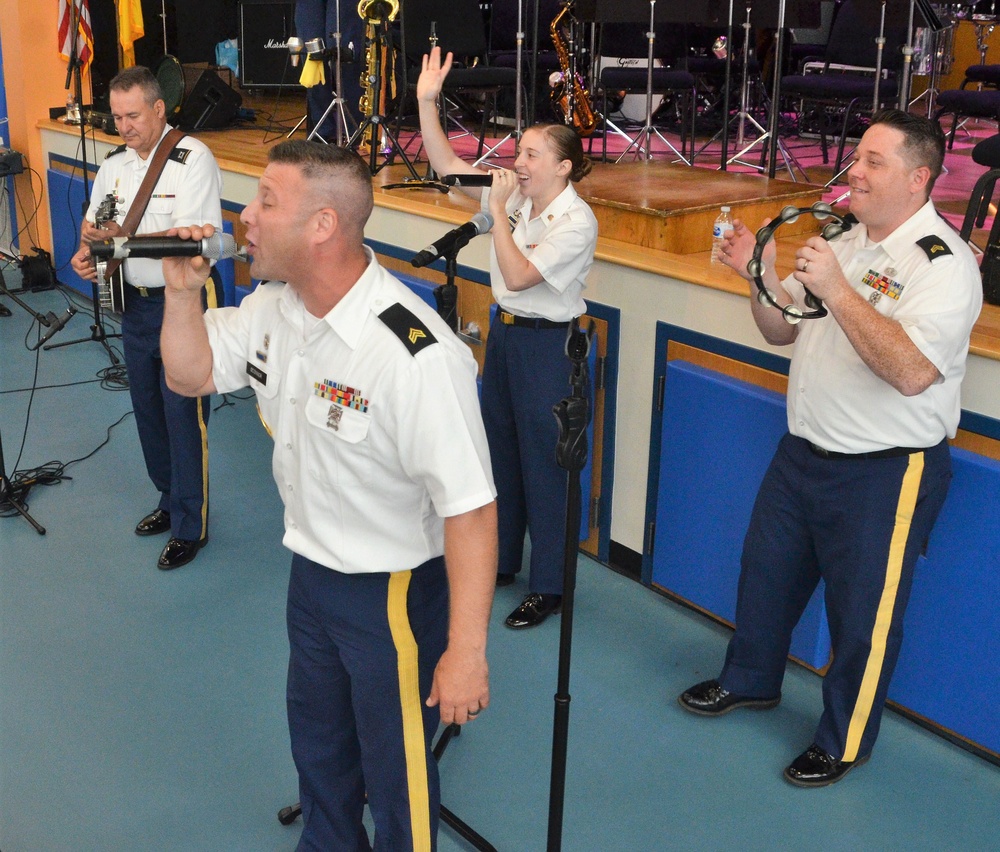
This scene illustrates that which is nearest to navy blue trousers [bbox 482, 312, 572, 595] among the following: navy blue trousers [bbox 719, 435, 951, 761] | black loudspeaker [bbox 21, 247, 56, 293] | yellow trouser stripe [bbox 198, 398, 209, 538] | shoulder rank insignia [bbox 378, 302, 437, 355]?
navy blue trousers [bbox 719, 435, 951, 761]

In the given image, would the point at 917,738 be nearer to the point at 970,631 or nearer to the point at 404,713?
the point at 970,631

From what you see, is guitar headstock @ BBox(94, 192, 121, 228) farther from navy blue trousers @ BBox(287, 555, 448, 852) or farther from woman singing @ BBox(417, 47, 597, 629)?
navy blue trousers @ BBox(287, 555, 448, 852)

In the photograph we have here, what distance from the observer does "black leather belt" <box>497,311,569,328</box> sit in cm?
355

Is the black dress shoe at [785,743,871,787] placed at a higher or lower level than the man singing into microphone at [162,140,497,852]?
lower

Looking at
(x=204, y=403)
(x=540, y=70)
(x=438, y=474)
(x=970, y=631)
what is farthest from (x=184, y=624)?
(x=540, y=70)

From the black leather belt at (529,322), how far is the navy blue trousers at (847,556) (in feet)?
2.93

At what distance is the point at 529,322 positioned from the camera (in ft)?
11.7

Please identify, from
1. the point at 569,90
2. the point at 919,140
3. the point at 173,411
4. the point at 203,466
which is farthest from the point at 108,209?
the point at 569,90

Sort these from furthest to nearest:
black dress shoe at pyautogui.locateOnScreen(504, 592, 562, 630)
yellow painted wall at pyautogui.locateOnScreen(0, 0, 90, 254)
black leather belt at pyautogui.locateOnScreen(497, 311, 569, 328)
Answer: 1. yellow painted wall at pyautogui.locateOnScreen(0, 0, 90, 254)
2. black dress shoe at pyautogui.locateOnScreen(504, 592, 562, 630)
3. black leather belt at pyautogui.locateOnScreen(497, 311, 569, 328)

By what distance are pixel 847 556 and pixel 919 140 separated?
1.03 metres

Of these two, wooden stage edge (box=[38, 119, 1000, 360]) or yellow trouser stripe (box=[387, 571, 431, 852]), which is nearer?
yellow trouser stripe (box=[387, 571, 431, 852])

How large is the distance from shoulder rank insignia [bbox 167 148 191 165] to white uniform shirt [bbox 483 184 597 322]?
1.18 metres

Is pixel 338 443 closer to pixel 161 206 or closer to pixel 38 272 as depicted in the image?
pixel 161 206

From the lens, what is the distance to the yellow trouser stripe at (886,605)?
2727 mm
